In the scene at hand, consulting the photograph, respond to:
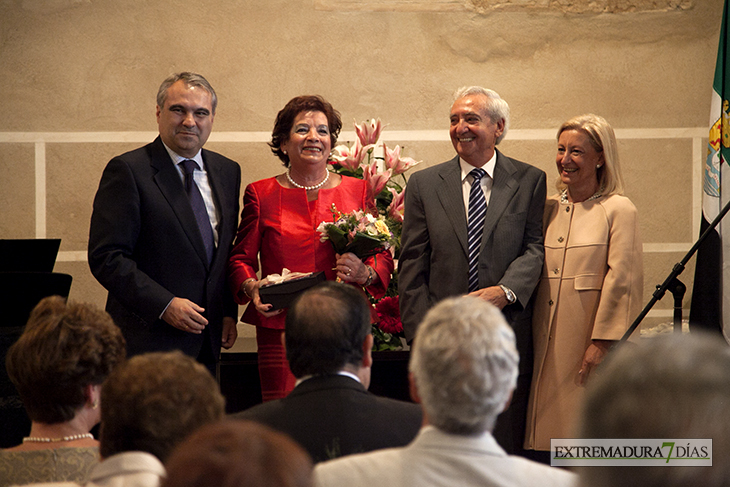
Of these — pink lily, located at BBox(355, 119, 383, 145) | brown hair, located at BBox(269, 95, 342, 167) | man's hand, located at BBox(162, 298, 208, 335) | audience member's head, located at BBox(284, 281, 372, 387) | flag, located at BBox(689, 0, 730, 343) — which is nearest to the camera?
audience member's head, located at BBox(284, 281, 372, 387)

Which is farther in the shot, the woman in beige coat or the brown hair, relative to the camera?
the brown hair

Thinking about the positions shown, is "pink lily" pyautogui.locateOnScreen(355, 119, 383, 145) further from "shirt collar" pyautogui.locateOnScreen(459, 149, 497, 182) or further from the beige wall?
the beige wall

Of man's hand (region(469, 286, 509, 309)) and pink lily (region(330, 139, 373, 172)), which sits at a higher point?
pink lily (region(330, 139, 373, 172))

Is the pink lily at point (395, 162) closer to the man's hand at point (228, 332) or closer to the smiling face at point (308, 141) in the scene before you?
the smiling face at point (308, 141)

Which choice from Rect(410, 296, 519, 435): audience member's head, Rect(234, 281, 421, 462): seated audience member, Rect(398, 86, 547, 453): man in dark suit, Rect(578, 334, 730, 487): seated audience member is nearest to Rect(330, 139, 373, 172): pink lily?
Rect(398, 86, 547, 453): man in dark suit

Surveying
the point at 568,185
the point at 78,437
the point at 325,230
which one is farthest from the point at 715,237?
the point at 78,437

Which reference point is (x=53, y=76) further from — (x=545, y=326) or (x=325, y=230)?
(x=545, y=326)

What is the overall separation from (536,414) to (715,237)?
5.99 feet

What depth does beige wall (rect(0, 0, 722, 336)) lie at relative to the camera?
5168 mm

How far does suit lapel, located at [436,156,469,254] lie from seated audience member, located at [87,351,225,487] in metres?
2.17

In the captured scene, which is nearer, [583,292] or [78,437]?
[78,437]

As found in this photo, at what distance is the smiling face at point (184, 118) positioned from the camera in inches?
137

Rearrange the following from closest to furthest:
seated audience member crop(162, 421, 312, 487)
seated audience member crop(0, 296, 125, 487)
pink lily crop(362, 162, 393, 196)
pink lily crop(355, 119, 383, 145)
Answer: seated audience member crop(162, 421, 312, 487) < seated audience member crop(0, 296, 125, 487) < pink lily crop(362, 162, 393, 196) < pink lily crop(355, 119, 383, 145)

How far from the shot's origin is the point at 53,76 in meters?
5.17
